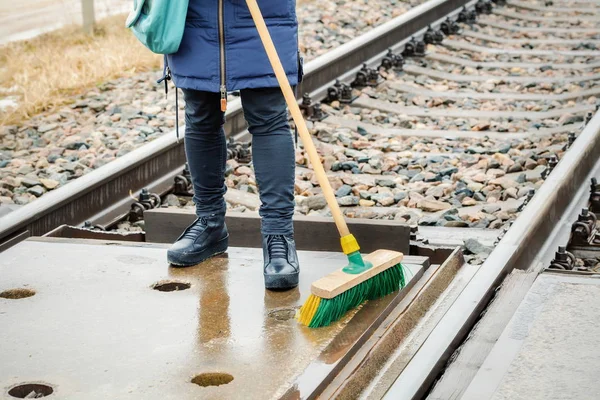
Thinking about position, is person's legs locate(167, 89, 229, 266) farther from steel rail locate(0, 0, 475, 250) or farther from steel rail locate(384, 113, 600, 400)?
steel rail locate(384, 113, 600, 400)

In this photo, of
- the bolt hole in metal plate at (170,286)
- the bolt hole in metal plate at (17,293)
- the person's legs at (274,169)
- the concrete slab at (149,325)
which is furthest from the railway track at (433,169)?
the bolt hole in metal plate at (170,286)

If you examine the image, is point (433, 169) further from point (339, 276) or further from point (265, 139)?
point (339, 276)

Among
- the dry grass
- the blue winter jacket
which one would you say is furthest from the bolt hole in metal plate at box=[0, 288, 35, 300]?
the dry grass

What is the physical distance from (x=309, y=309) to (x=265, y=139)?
697mm

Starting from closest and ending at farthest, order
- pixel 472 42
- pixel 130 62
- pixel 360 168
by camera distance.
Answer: pixel 360 168, pixel 130 62, pixel 472 42

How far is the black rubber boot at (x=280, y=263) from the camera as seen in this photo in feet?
11.9

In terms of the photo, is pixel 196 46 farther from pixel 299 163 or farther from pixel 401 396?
pixel 299 163

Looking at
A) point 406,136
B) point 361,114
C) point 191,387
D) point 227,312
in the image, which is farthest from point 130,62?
point 191,387

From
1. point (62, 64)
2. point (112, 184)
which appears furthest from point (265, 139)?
point (62, 64)

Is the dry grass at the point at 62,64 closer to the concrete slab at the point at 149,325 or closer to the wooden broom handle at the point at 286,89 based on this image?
the concrete slab at the point at 149,325

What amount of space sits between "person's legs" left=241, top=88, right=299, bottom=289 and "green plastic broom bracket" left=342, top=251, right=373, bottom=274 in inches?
9.5

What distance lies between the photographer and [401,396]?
285 centimetres

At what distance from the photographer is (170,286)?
372 cm

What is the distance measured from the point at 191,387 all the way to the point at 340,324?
60cm
